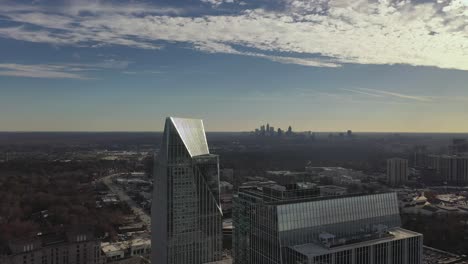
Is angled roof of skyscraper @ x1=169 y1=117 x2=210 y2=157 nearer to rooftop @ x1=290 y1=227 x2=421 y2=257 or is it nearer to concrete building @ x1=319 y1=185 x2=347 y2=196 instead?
concrete building @ x1=319 y1=185 x2=347 y2=196

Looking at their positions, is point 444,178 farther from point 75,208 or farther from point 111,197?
point 75,208

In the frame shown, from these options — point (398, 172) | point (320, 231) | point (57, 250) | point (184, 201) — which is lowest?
point (57, 250)

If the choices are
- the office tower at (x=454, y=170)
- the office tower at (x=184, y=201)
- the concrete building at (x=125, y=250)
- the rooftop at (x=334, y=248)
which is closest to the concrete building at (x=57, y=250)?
the concrete building at (x=125, y=250)

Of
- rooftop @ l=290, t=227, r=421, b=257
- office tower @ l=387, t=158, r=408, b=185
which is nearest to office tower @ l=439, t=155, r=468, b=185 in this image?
office tower @ l=387, t=158, r=408, b=185

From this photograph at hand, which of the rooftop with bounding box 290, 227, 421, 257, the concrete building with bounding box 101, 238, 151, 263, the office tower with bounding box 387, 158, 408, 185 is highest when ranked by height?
the rooftop with bounding box 290, 227, 421, 257

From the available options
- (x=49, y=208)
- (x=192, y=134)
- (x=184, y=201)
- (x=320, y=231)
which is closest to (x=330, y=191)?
(x=320, y=231)

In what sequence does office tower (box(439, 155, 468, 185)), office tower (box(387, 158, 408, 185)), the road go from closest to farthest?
1. the road
2. office tower (box(387, 158, 408, 185))
3. office tower (box(439, 155, 468, 185))

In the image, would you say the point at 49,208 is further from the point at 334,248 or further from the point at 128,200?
the point at 334,248
